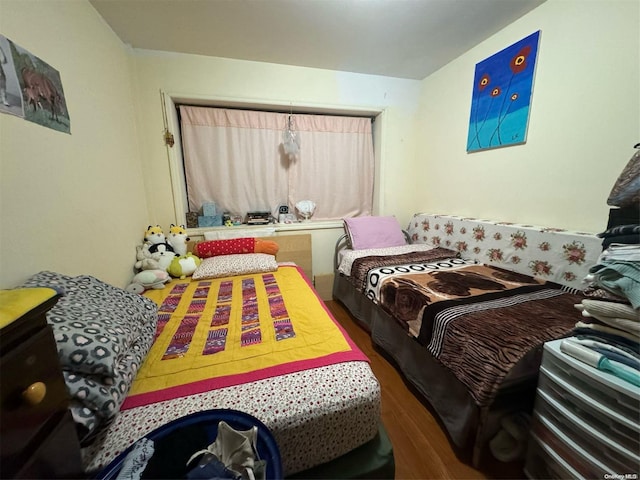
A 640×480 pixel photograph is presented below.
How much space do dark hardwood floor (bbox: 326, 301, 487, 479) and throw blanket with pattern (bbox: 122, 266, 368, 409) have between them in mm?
614

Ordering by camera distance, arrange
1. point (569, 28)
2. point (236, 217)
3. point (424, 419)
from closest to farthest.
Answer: point (424, 419)
point (569, 28)
point (236, 217)

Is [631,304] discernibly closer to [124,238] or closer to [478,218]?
[478,218]

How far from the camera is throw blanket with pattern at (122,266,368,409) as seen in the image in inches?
34.0

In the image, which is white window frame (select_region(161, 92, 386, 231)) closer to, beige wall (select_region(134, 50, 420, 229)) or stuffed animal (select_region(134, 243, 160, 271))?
beige wall (select_region(134, 50, 420, 229))

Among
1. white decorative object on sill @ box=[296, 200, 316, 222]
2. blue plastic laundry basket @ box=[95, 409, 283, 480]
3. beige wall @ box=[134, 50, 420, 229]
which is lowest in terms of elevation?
blue plastic laundry basket @ box=[95, 409, 283, 480]

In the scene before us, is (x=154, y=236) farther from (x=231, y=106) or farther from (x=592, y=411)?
(x=592, y=411)

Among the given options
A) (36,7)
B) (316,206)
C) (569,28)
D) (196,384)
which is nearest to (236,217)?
(316,206)

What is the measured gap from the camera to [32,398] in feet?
1.49

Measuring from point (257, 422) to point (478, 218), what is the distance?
232 cm

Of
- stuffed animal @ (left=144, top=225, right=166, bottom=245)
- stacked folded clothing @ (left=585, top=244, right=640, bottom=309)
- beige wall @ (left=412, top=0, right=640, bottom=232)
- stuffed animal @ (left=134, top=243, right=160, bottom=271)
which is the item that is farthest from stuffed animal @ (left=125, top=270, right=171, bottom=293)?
beige wall @ (left=412, top=0, right=640, bottom=232)

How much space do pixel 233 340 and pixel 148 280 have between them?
1.06 metres

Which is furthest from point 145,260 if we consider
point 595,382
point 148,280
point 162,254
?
point 595,382

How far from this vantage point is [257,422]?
64 centimetres

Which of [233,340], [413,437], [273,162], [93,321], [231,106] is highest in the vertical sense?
[231,106]
